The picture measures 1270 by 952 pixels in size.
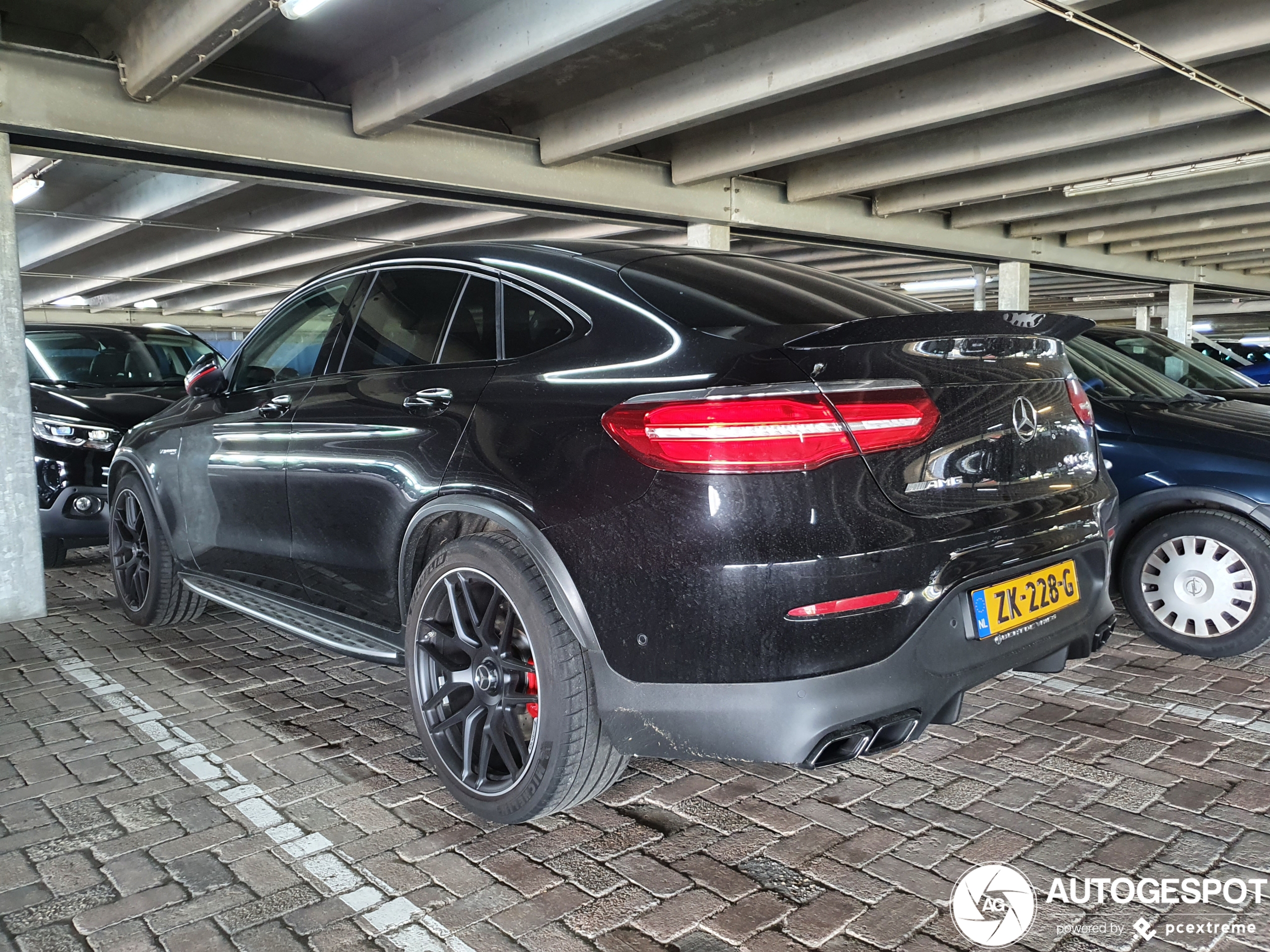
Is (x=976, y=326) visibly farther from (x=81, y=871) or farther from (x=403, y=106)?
(x=403, y=106)

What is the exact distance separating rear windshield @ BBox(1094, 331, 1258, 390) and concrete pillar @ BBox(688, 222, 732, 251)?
5.34 metres

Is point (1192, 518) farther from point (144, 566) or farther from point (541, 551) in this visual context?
point (144, 566)

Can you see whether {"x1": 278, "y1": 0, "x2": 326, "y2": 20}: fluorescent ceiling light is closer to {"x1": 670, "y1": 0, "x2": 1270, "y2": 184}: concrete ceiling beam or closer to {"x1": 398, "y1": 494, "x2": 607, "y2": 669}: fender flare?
{"x1": 398, "y1": 494, "x2": 607, "y2": 669}: fender flare

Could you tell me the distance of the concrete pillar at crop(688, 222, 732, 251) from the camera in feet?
34.3

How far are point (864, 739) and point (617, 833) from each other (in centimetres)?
87

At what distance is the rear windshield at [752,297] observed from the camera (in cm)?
241

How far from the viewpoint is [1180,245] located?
18359mm

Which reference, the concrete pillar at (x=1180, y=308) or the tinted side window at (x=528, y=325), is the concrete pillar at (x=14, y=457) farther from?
the concrete pillar at (x=1180, y=308)

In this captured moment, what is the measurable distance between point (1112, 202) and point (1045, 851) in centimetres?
1291

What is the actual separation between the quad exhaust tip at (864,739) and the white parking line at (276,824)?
0.93m

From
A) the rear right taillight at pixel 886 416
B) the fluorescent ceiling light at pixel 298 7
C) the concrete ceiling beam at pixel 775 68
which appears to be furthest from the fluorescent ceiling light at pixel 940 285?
the rear right taillight at pixel 886 416

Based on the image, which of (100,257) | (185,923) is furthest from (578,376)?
(100,257)

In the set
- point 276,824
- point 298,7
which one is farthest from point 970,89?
point 276,824

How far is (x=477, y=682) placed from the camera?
270 cm
